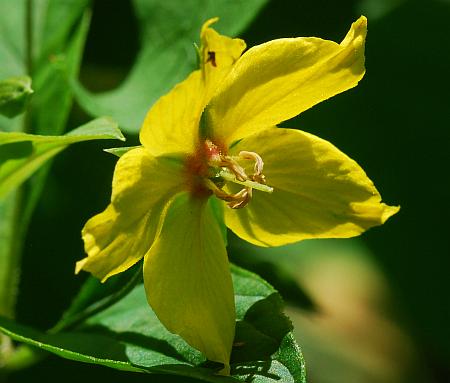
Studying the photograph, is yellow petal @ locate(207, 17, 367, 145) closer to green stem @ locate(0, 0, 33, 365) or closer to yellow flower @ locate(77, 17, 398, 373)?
yellow flower @ locate(77, 17, 398, 373)

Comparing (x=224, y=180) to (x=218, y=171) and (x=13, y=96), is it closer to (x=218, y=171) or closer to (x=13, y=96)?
(x=218, y=171)

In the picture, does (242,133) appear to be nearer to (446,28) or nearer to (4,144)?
(4,144)

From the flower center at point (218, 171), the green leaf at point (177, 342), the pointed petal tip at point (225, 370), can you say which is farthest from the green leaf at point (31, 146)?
the pointed petal tip at point (225, 370)

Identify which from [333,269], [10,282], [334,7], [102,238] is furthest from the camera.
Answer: [333,269]

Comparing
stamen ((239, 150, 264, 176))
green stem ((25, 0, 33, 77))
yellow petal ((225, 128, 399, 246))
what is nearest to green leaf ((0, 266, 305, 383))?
yellow petal ((225, 128, 399, 246))

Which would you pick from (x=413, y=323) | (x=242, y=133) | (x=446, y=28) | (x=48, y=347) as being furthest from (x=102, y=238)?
(x=446, y=28)

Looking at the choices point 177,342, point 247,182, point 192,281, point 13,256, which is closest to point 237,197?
point 247,182

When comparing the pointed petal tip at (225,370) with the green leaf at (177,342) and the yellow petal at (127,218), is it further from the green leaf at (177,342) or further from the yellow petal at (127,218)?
the yellow petal at (127,218)
